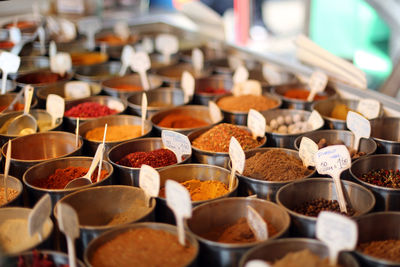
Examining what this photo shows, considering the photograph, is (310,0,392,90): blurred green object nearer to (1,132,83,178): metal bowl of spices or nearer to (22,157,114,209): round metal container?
(1,132,83,178): metal bowl of spices

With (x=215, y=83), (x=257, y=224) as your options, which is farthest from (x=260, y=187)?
(x=215, y=83)

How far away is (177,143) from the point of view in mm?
1744

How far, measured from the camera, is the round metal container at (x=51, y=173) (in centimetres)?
144

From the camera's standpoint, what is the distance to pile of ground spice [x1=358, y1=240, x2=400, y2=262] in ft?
4.04

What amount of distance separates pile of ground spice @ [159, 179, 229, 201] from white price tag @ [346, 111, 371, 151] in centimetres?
56

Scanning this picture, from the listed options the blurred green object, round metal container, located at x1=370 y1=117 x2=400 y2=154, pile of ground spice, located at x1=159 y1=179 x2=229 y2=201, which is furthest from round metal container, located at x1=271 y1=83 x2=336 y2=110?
the blurred green object

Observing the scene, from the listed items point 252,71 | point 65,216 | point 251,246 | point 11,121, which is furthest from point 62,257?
point 252,71

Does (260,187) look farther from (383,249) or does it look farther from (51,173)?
(51,173)

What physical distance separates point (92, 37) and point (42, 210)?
7.73 ft

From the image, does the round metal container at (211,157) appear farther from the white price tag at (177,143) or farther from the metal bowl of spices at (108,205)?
the metal bowl of spices at (108,205)

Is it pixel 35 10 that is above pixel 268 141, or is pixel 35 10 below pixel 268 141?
above

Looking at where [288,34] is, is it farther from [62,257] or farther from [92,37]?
[62,257]

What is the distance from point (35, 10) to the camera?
3.28 meters

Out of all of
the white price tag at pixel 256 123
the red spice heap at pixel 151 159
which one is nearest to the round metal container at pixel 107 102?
the red spice heap at pixel 151 159
